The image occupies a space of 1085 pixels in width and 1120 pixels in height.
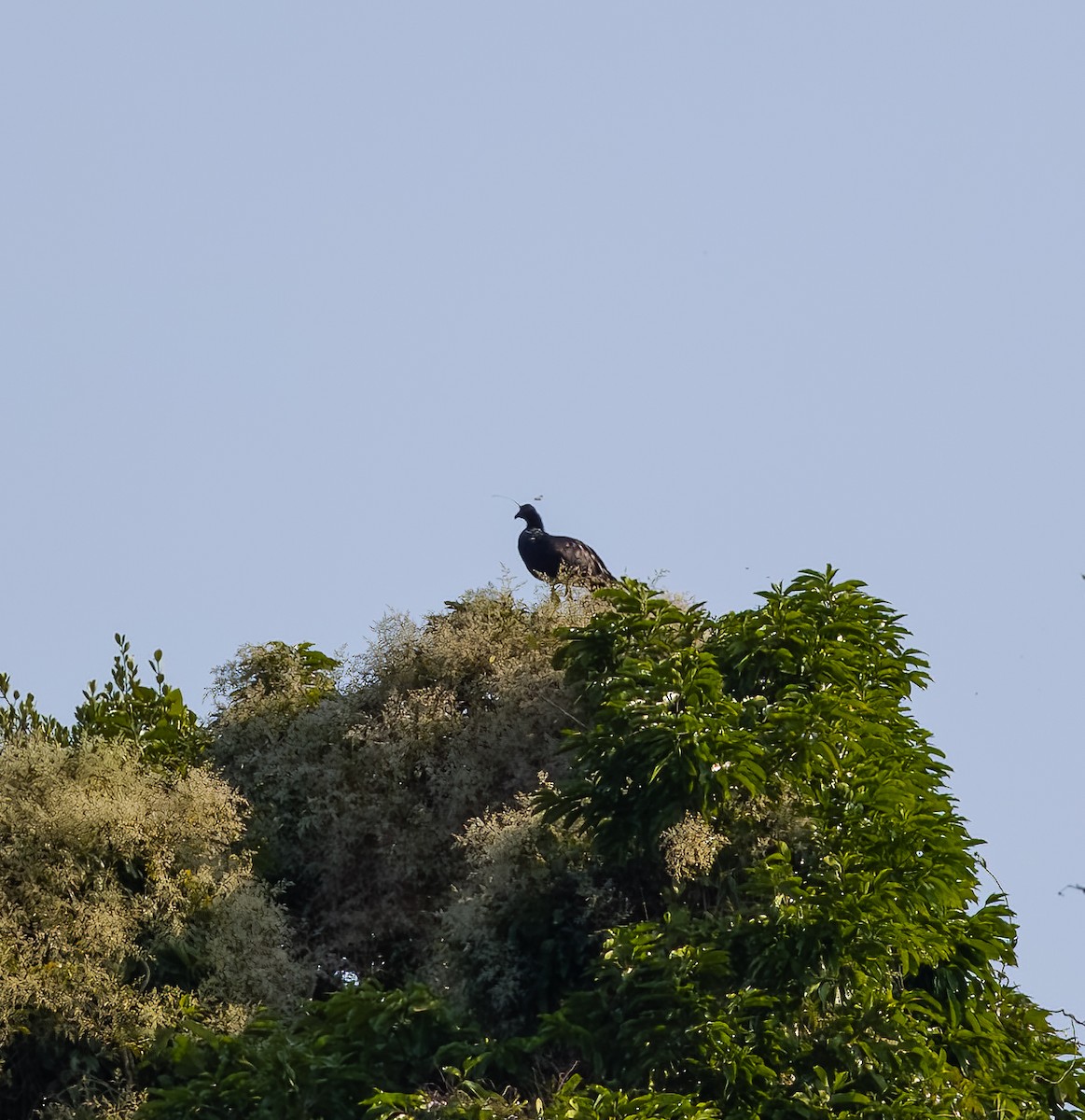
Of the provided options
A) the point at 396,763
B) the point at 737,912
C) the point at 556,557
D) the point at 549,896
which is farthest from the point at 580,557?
the point at 737,912

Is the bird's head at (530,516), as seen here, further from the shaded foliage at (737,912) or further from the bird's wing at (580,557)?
the shaded foliage at (737,912)

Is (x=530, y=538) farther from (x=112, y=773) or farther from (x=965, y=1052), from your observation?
(x=965, y=1052)

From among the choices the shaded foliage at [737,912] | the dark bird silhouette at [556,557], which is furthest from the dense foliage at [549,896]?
the dark bird silhouette at [556,557]

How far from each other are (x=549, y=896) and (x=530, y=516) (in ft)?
25.0

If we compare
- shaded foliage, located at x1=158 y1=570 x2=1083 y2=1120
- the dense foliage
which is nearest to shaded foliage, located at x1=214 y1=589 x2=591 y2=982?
the dense foliage

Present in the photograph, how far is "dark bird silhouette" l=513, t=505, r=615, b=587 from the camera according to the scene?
2167cm

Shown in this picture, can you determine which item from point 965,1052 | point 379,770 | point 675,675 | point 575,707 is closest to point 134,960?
point 379,770

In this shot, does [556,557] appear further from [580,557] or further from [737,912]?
[737,912]

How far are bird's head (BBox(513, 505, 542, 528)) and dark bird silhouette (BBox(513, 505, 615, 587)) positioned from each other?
0.25 metres

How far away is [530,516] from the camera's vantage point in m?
23.1

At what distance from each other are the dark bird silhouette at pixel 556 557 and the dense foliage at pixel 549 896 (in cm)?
126

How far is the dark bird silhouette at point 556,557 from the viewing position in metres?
21.7

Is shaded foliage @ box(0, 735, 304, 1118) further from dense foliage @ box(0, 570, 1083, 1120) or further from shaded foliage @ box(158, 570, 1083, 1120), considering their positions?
shaded foliage @ box(158, 570, 1083, 1120)

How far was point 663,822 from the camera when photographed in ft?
49.3
